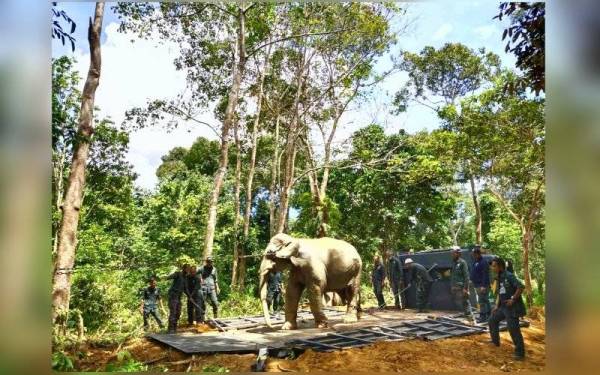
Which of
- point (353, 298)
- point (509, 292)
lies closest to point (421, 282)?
point (353, 298)

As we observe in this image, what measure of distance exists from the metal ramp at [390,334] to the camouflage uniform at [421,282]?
1.22 feet

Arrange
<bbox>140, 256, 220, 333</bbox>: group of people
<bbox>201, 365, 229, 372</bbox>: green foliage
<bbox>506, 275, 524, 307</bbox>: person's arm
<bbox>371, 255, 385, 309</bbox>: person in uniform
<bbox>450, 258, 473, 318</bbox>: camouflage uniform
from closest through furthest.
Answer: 1. <bbox>201, 365, 229, 372</bbox>: green foliage
2. <bbox>506, 275, 524, 307</bbox>: person's arm
3. <bbox>450, 258, 473, 318</bbox>: camouflage uniform
4. <bbox>140, 256, 220, 333</bbox>: group of people
5. <bbox>371, 255, 385, 309</bbox>: person in uniform

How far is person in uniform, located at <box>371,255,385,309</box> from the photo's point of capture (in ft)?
21.3

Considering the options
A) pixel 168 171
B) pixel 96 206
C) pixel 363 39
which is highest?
pixel 363 39

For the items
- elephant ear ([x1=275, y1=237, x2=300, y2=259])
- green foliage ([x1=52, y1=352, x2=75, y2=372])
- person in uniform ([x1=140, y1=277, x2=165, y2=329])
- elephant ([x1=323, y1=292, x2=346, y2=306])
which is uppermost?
elephant ear ([x1=275, y1=237, x2=300, y2=259])

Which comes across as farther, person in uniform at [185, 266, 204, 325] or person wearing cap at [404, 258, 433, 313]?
person wearing cap at [404, 258, 433, 313]

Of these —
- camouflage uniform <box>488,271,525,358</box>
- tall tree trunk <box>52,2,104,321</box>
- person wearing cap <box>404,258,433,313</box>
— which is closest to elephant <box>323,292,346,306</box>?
person wearing cap <box>404,258,433,313</box>

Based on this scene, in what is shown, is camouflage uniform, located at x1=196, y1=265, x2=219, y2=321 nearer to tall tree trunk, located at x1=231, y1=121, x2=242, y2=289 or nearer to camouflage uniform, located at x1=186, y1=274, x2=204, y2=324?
camouflage uniform, located at x1=186, y1=274, x2=204, y2=324

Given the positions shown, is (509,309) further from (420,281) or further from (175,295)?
(175,295)

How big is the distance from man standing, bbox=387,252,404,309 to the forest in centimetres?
21

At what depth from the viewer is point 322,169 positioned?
712 centimetres

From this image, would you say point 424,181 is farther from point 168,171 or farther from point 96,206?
point 96,206
